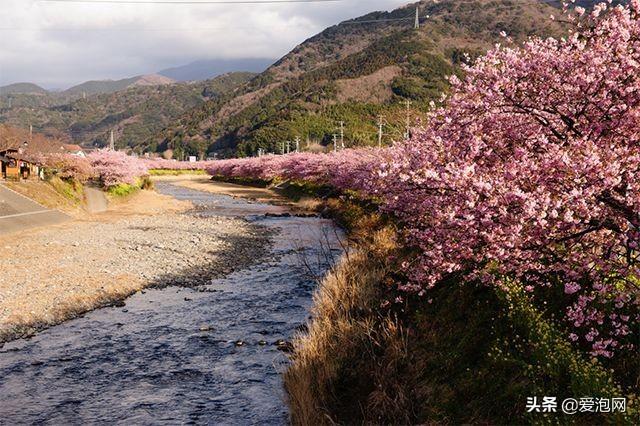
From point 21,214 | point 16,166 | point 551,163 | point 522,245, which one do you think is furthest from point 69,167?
point 551,163

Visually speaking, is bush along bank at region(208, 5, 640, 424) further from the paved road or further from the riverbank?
the paved road

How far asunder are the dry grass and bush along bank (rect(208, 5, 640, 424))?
0.04 m

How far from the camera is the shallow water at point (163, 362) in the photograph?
10617 mm

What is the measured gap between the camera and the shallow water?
10617 millimetres

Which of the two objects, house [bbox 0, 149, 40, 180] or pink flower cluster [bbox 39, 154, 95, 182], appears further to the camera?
pink flower cluster [bbox 39, 154, 95, 182]

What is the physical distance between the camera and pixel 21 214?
3484 centimetres

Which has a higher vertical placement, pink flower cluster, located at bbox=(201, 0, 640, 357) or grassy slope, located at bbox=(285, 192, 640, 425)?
pink flower cluster, located at bbox=(201, 0, 640, 357)

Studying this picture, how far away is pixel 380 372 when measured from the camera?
10508mm

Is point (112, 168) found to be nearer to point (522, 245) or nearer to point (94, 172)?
point (94, 172)

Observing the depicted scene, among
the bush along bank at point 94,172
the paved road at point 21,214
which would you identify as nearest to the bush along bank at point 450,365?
the paved road at point 21,214

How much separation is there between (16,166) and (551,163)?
166 feet

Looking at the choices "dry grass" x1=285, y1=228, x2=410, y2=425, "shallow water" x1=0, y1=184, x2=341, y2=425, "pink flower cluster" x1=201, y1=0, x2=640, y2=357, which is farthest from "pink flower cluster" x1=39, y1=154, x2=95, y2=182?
"pink flower cluster" x1=201, y1=0, x2=640, y2=357

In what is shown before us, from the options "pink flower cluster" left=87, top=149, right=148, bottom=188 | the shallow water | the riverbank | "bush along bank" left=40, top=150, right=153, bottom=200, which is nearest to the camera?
the shallow water

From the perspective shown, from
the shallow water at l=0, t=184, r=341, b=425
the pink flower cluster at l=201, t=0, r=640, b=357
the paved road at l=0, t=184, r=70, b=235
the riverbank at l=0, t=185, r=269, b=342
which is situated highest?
the pink flower cluster at l=201, t=0, r=640, b=357
